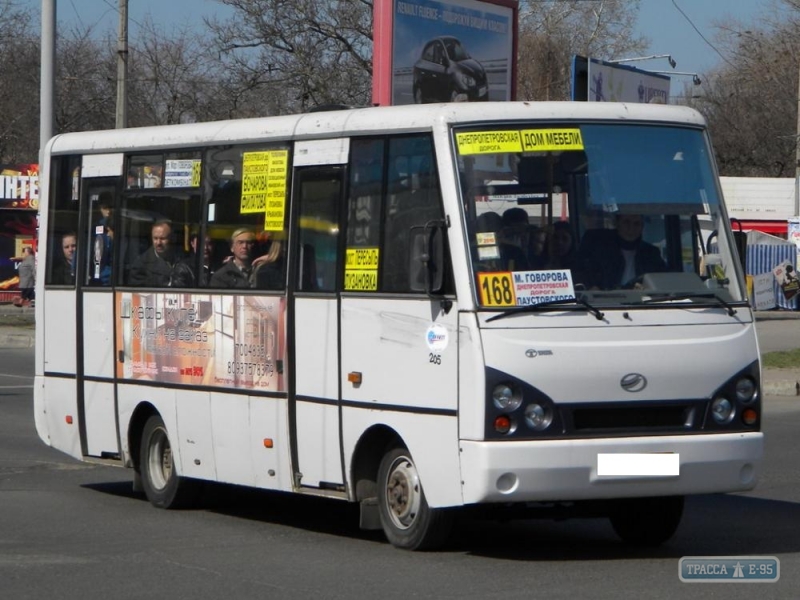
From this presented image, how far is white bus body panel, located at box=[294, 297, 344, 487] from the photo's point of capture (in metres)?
8.97

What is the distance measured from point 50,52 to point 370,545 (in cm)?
1657

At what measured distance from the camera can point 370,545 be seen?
8.90 m

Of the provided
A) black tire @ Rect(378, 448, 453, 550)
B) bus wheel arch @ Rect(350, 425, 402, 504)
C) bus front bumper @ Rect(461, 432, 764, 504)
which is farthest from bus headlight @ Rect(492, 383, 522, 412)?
bus wheel arch @ Rect(350, 425, 402, 504)

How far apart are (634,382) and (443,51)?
1413 cm

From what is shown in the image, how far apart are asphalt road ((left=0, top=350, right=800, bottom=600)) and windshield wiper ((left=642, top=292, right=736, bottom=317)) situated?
140cm

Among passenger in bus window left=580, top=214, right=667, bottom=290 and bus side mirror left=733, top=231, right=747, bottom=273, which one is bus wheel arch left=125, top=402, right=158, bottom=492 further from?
bus side mirror left=733, top=231, right=747, bottom=273

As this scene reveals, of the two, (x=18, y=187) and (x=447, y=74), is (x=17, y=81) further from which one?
(x=447, y=74)

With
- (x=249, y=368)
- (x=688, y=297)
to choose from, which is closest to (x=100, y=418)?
(x=249, y=368)

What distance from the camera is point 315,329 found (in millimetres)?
9094

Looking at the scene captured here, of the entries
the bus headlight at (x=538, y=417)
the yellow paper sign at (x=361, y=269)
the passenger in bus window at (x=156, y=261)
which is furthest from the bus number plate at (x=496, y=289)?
the passenger in bus window at (x=156, y=261)

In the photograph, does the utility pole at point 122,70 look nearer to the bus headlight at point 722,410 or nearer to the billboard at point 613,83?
the billboard at point 613,83

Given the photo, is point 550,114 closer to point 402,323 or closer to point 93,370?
point 402,323

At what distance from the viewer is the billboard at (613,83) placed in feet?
80.2

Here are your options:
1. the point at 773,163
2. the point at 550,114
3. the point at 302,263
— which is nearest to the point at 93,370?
the point at 302,263
